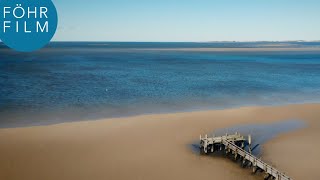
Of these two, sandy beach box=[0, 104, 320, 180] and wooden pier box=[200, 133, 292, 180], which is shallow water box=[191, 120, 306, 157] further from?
wooden pier box=[200, 133, 292, 180]

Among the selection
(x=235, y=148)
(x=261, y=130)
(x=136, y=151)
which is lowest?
(x=235, y=148)

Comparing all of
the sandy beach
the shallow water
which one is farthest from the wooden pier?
the shallow water

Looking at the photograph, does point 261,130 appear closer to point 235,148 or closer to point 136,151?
point 235,148

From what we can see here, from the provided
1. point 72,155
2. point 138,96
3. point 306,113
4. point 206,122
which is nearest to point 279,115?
point 306,113

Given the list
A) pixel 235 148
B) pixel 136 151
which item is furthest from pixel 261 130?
pixel 136 151

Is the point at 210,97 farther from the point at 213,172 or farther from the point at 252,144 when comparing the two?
the point at 213,172

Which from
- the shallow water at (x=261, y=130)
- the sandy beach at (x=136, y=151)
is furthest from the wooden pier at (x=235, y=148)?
the shallow water at (x=261, y=130)
